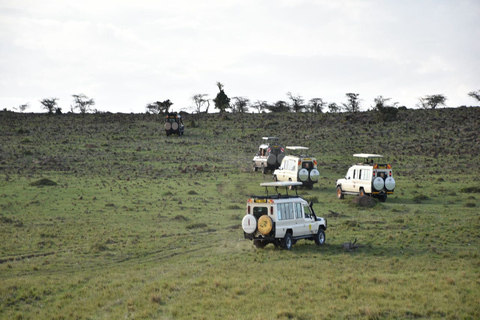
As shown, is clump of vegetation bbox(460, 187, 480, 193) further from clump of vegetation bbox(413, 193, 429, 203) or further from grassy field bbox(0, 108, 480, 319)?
clump of vegetation bbox(413, 193, 429, 203)

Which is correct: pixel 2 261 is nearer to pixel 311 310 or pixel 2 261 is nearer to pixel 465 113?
pixel 311 310

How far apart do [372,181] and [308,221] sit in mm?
13808

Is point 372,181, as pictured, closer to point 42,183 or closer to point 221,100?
point 42,183

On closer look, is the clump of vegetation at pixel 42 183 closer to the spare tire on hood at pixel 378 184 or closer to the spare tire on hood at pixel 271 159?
the spare tire on hood at pixel 271 159

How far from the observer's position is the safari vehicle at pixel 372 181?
33219 millimetres

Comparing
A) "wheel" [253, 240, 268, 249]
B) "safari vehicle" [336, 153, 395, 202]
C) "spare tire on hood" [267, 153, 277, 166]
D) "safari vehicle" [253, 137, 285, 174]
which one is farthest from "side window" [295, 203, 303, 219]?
"spare tire on hood" [267, 153, 277, 166]

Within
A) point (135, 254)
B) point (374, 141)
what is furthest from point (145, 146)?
point (135, 254)

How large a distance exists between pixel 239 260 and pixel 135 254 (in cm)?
452

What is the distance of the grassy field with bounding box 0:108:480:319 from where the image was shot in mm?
13969

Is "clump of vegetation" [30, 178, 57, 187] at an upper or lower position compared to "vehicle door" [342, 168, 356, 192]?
lower

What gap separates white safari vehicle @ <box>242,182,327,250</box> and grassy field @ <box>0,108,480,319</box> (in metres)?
0.74

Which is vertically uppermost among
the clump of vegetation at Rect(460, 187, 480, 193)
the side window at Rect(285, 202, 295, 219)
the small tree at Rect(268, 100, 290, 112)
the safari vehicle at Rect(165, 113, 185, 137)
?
the small tree at Rect(268, 100, 290, 112)

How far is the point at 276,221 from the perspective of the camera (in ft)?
63.6

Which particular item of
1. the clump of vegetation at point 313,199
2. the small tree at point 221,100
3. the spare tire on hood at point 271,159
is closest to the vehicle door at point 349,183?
the clump of vegetation at point 313,199
